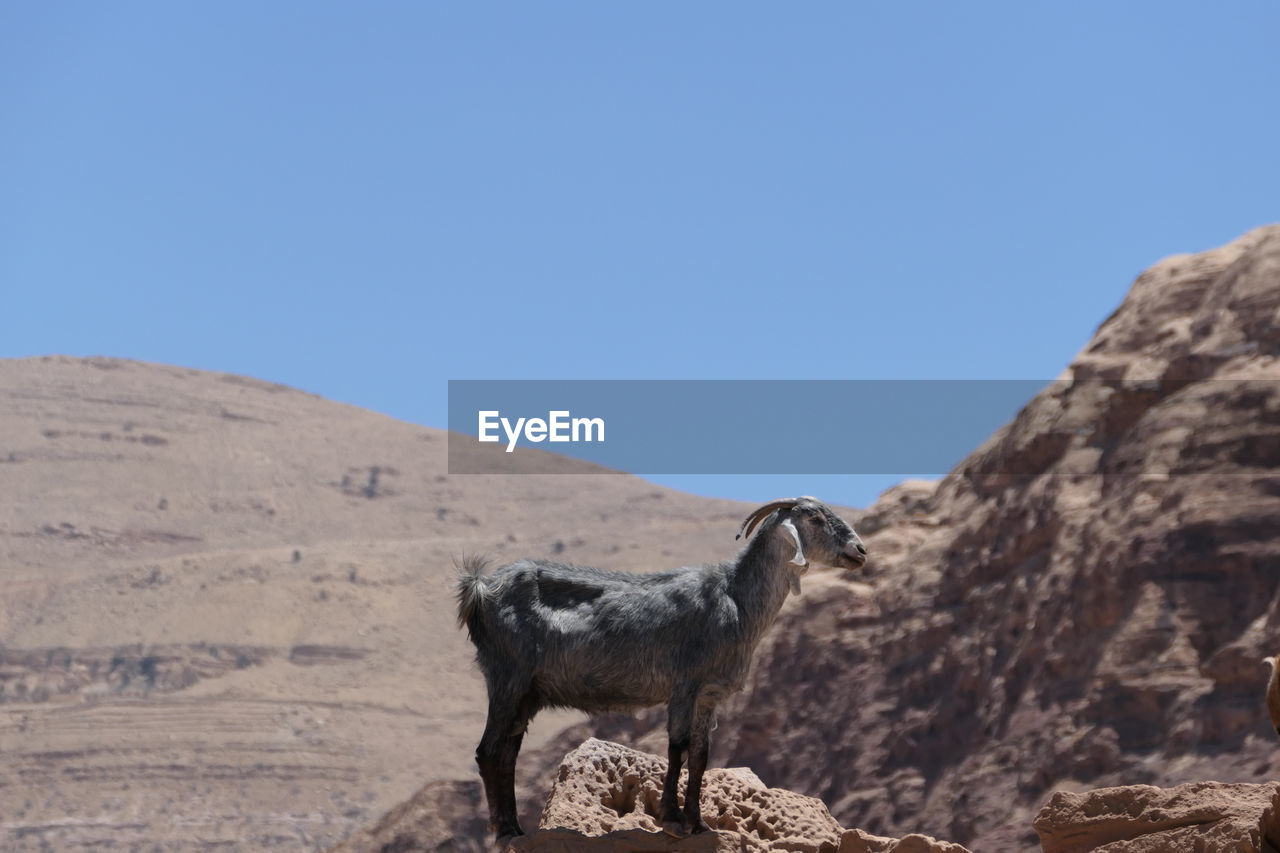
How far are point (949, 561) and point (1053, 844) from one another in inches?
1512

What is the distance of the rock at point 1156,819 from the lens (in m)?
9.61

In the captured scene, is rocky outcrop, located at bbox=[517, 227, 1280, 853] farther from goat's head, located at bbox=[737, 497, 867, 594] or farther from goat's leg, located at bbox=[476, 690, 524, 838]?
goat's leg, located at bbox=[476, 690, 524, 838]

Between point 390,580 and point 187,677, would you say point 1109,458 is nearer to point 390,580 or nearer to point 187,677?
point 187,677

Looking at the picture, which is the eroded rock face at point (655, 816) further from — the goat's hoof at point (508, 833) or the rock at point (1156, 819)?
the rock at point (1156, 819)

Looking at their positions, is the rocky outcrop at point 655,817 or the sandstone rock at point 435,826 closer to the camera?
the rocky outcrop at point 655,817

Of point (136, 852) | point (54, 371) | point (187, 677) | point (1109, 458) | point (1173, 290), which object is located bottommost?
point (136, 852)

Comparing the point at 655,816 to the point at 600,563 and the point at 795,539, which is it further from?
the point at 600,563

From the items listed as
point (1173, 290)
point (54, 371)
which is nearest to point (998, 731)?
point (1173, 290)

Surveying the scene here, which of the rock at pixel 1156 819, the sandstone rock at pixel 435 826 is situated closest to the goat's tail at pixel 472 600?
the rock at pixel 1156 819

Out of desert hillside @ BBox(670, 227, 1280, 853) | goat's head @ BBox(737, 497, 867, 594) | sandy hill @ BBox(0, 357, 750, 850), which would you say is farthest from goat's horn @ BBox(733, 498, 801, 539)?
sandy hill @ BBox(0, 357, 750, 850)

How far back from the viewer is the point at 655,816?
499 inches

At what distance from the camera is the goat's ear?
38.0 feet

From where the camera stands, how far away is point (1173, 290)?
49.7 metres

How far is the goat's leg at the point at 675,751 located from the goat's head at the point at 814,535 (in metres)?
0.96
